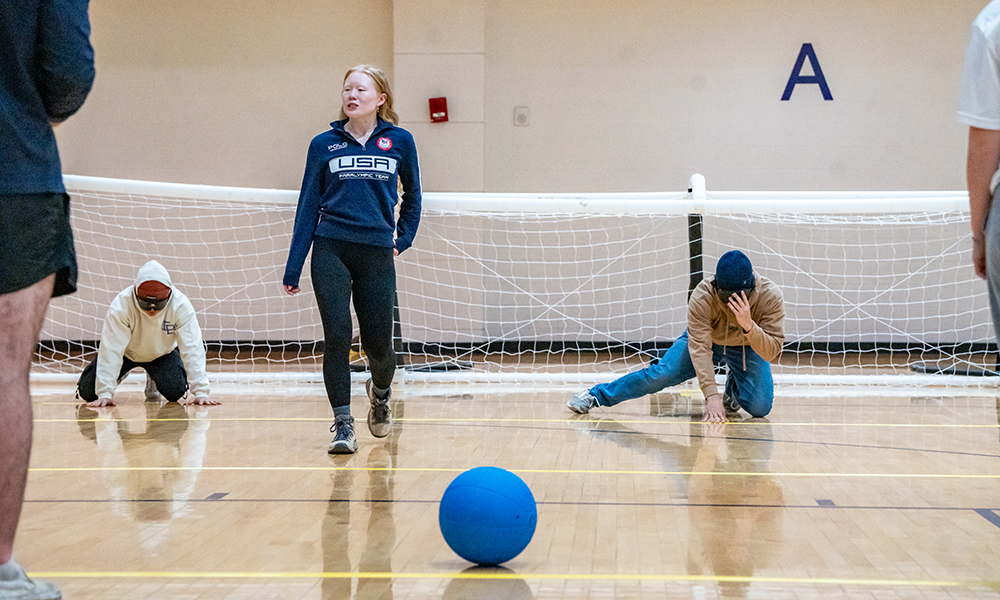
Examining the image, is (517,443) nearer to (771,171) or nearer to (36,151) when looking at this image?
(36,151)

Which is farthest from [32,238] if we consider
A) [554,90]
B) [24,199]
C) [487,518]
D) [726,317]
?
[554,90]

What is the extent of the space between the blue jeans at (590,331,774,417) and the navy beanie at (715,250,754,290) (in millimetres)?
501

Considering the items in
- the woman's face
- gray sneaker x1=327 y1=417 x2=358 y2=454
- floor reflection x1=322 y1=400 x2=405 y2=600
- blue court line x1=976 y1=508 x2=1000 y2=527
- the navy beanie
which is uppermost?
the woman's face

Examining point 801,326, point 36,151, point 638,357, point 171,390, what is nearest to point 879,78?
point 801,326

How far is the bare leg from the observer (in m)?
1.63

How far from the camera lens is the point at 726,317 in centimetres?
448

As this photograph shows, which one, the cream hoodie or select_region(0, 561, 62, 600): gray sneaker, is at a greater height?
the cream hoodie

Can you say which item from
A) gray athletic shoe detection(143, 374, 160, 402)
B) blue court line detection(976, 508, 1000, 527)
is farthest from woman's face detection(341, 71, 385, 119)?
gray athletic shoe detection(143, 374, 160, 402)

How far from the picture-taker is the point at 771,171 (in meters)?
8.36

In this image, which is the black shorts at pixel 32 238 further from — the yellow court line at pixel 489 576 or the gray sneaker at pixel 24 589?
the yellow court line at pixel 489 576

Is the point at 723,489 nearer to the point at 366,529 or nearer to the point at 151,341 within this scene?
the point at 366,529

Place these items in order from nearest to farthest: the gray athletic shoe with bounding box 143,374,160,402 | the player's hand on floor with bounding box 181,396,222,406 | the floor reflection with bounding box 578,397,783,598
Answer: the floor reflection with bounding box 578,397,783,598, the player's hand on floor with bounding box 181,396,222,406, the gray athletic shoe with bounding box 143,374,160,402

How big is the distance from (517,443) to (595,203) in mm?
2422

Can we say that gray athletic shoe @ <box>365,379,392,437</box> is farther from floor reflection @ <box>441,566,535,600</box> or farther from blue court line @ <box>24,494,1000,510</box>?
floor reflection @ <box>441,566,535,600</box>
